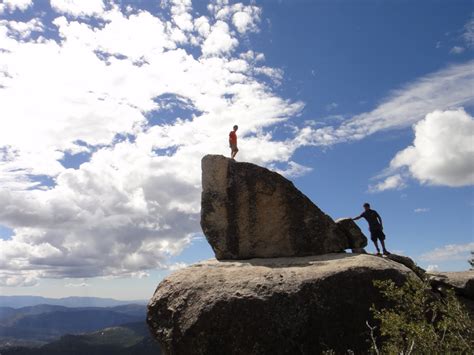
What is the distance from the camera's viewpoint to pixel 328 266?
20.2m

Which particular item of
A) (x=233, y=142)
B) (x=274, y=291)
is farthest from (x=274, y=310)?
(x=233, y=142)

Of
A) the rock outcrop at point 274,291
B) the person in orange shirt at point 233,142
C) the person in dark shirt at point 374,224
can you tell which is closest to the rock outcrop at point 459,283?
the rock outcrop at point 274,291

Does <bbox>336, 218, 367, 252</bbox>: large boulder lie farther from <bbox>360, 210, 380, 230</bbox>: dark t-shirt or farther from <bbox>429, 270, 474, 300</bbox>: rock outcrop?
<bbox>429, 270, 474, 300</bbox>: rock outcrop

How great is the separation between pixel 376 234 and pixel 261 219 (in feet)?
24.1

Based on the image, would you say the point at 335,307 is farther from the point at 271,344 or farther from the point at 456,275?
the point at 456,275

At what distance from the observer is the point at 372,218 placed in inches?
1026

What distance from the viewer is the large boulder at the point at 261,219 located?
2502 cm

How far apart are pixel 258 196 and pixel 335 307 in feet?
30.3

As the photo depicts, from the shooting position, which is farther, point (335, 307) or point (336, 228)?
point (336, 228)

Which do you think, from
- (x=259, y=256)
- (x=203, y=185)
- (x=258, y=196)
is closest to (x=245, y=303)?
(x=259, y=256)

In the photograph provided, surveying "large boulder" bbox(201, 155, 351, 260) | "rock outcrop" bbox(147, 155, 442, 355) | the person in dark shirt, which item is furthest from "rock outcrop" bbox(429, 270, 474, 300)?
"large boulder" bbox(201, 155, 351, 260)

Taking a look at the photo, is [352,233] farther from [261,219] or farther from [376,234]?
[261,219]

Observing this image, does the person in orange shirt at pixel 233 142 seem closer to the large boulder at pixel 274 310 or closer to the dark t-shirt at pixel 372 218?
the dark t-shirt at pixel 372 218

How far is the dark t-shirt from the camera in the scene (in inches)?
1017
